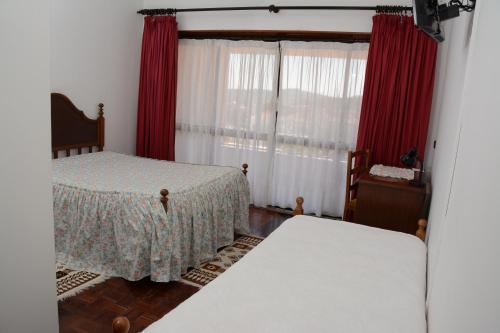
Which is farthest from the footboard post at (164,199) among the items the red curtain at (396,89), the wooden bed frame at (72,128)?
the red curtain at (396,89)

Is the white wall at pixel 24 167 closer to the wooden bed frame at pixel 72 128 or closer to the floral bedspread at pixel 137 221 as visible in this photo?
the floral bedspread at pixel 137 221

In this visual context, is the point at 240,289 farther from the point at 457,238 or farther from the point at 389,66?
the point at 389,66

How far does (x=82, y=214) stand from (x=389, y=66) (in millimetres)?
3072

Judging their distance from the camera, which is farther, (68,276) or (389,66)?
(389,66)

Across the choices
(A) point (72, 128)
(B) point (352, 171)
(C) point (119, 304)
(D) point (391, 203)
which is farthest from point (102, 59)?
(D) point (391, 203)

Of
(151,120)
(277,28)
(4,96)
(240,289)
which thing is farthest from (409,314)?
(151,120)

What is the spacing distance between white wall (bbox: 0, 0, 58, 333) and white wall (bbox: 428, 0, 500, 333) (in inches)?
58.5

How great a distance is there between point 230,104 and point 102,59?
1.56 meters

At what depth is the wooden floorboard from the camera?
89.0 inches

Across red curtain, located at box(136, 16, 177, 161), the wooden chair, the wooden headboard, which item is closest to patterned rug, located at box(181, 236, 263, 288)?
the wooden chair

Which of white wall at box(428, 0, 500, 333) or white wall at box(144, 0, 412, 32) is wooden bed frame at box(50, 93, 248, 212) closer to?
white wall at box(144, 0, 412, 32)

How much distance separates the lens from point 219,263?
3.12 m

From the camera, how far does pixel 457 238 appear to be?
1057mm

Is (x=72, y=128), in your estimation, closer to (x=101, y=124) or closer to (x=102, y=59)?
(x=101, y=124)
